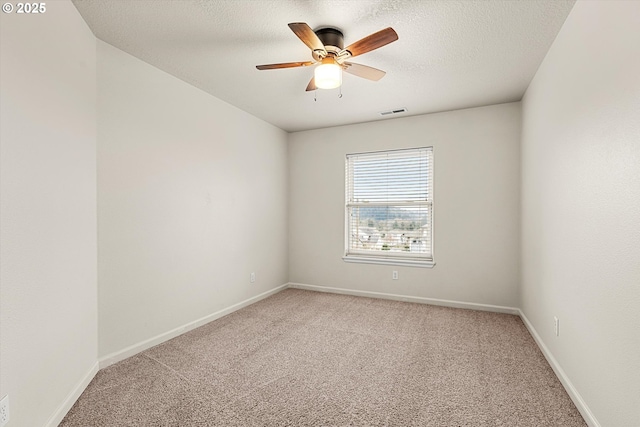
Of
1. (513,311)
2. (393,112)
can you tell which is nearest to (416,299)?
(513,311)

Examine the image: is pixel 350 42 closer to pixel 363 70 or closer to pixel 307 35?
pixel 363 70

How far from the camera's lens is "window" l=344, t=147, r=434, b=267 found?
4254 mm

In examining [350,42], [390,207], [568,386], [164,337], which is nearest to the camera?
[568,386]

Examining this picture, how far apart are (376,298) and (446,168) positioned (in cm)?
203

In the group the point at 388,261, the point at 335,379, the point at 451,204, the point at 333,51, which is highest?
the point at 333,51

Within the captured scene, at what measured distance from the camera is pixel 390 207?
4480 mm

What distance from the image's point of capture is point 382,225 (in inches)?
179

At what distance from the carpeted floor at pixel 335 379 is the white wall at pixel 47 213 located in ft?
1.28

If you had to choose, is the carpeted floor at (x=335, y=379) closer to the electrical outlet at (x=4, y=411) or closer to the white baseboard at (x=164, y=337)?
the white baseboard at (x=164, y=337)

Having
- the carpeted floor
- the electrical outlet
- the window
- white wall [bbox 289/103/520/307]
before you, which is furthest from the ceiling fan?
the electrical outlet

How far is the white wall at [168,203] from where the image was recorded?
2457mm

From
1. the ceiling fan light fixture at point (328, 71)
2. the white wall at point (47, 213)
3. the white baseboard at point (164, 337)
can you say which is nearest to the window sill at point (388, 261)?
the white baseboard at point (164, 337)

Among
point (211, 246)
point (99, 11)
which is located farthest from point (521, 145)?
point (99, 11)

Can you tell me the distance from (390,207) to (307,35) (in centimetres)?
295
